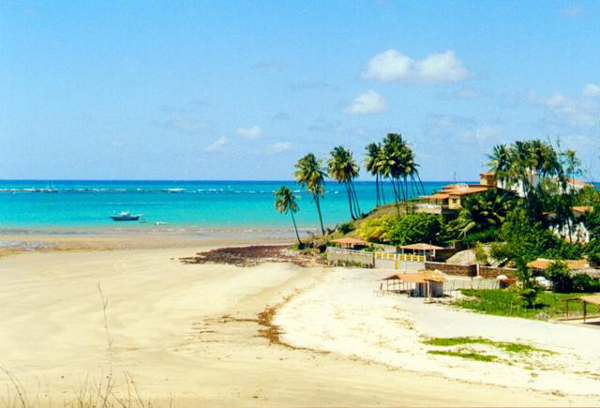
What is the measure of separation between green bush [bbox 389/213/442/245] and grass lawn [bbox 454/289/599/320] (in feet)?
63.9

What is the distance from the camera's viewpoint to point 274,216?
481 ft

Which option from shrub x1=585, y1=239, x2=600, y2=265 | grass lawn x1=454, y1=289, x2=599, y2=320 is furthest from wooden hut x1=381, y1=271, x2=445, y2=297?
shrub x1=585, y1=239, x2=600, y2=265

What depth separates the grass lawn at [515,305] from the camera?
39719 millimetres

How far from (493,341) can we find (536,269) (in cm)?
2140

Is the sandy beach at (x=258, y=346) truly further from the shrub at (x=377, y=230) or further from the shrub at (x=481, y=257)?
the shrub at (x=377, y=230)

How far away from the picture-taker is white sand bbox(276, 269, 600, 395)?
85.6 feet

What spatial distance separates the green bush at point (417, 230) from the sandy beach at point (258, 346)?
45.2 feet

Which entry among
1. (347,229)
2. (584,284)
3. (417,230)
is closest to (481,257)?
(417,230)

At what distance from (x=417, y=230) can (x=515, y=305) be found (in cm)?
2527

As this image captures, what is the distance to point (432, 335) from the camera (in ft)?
111

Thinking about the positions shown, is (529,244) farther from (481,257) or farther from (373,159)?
(373,159)

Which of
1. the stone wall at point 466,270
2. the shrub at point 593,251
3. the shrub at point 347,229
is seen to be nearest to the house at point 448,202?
the shrub at point 347,229

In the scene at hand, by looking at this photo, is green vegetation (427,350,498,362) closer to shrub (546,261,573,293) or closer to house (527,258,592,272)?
shrub (546,261,573,293)

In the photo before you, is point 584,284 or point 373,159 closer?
point 584,284
